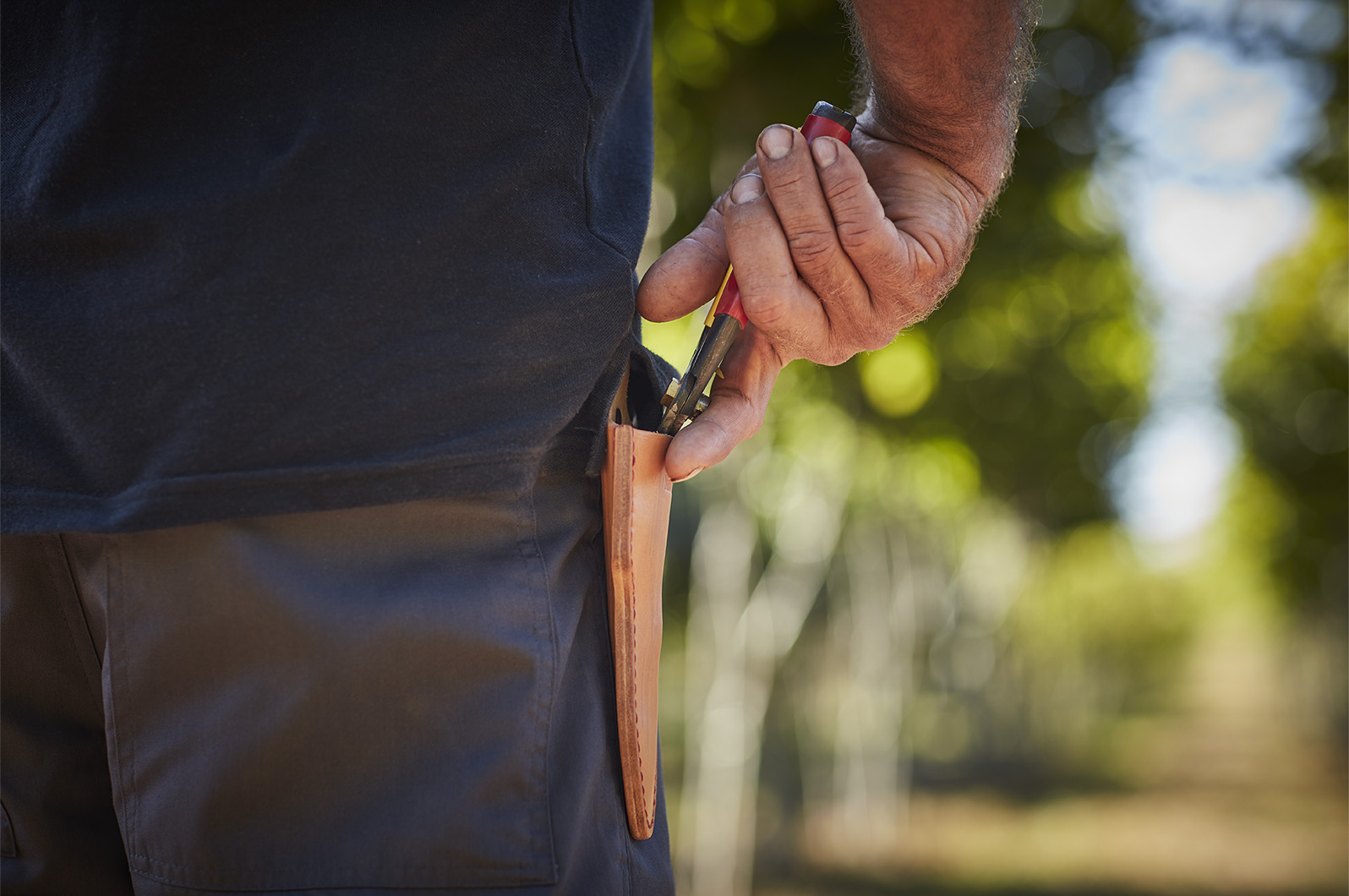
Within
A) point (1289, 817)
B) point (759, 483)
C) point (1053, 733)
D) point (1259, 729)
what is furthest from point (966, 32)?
point (1259, 729)

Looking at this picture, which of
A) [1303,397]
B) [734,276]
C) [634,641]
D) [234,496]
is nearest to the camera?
[234,496]

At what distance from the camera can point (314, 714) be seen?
1.00 m

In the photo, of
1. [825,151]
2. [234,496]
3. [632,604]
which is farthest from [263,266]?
[825,151]

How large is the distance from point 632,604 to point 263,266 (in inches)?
21.5

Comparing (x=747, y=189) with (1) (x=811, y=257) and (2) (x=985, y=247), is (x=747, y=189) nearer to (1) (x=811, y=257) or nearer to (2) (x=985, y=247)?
(1) (x=811, y=257)

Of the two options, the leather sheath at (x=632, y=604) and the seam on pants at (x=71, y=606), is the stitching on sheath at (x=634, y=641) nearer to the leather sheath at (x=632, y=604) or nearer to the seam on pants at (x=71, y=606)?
the leather sheath at (x=632, y=604)

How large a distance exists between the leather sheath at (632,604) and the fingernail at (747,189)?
31cm

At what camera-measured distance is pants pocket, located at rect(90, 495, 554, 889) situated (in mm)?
999

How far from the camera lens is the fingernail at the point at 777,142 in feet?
3.93

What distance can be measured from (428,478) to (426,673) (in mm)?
199

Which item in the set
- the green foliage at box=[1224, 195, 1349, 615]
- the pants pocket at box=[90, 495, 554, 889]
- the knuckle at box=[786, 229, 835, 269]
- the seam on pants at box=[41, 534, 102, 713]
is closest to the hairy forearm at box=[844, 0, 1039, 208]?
the knuckle at box=[786, 229, 835, 269]

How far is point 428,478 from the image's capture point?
1.02 m

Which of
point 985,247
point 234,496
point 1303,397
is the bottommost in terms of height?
point 1303,397

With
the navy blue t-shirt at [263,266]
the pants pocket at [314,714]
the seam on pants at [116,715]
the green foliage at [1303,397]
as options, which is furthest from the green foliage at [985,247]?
the green foliage at [1303,397]
